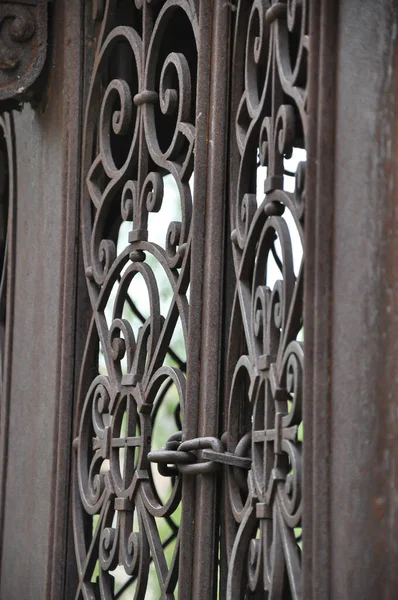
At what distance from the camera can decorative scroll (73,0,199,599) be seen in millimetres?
2551

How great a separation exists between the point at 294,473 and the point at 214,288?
0.54 meters

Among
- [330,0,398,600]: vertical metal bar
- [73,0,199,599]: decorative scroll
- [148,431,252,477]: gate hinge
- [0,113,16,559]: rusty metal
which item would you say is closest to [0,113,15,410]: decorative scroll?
[0,113,16,559]: rusty metal

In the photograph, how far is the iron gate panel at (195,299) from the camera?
2.09 metres

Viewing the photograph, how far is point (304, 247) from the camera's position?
1.92 m

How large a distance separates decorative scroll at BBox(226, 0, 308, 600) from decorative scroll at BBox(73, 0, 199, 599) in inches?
6.8

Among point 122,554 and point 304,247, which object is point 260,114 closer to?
point 304,247

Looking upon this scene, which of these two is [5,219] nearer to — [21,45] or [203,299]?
[21,45]

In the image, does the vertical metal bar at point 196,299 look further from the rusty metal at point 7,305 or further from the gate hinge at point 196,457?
the rusty metal at point 7,305

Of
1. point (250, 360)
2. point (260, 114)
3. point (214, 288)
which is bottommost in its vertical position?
point (250, 360)

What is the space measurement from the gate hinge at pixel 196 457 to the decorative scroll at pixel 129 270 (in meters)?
0.05

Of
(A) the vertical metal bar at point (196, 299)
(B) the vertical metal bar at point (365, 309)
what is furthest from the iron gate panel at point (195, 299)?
(B) the vertical metal bar at point (365, 309)

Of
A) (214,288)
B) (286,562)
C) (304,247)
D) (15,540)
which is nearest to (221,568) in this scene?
(286,562)

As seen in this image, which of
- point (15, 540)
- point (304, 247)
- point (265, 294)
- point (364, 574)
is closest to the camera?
point (364, 574)

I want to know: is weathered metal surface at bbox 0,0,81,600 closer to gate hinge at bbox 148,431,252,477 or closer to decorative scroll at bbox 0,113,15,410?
decorative scroll at bbox 0,113,15,410
